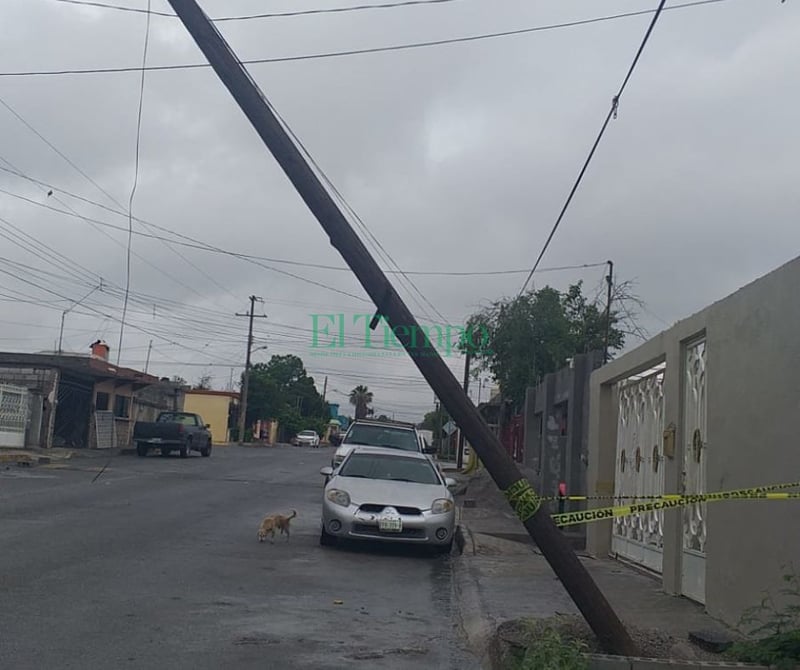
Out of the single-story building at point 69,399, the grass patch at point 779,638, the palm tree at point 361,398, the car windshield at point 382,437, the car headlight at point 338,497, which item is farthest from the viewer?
the palm tree at point 361,398

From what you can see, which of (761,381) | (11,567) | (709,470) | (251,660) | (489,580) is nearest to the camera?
(251,660)

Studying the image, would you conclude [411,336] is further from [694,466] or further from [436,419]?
[436,419]

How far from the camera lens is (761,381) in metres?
6.83

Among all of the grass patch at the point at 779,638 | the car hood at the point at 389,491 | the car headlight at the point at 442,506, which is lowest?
the grass patch at the point at 779,638

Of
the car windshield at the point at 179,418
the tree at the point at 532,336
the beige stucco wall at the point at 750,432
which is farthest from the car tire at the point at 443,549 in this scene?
the car windshield at the point at 179,418

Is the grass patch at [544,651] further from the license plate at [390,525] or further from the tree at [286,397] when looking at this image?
the tree at [286,397]

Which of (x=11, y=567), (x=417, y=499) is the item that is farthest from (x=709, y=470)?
(x=11, y=567)

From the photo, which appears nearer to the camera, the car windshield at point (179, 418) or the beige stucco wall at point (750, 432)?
the beige stucco wall at point (750, 432)

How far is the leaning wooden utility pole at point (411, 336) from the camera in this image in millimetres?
5750

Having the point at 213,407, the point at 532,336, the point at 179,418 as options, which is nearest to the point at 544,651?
the point at 532,336

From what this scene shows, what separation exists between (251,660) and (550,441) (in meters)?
12.4

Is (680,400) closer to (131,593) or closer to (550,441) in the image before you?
(131,593)

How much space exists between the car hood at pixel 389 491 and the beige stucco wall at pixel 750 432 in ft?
12.7

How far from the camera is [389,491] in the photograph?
1227 cm
